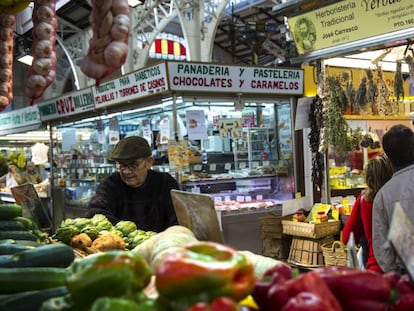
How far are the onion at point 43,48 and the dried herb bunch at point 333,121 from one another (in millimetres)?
2952

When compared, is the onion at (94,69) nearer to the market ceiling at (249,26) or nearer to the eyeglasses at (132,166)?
the eyeglasses at (132,166)

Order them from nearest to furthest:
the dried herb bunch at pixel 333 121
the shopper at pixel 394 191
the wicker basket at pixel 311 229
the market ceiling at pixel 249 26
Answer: the shopper at pixel 394 191 → the dried herb bunch at pixel 333 121 → the wicker basket at pixel 311 229 → the market ceiling at pixel 249 26

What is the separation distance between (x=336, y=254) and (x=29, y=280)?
173 inches

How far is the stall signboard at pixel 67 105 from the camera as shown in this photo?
885cm

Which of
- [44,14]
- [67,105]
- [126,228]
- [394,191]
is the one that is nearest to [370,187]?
[394,191]

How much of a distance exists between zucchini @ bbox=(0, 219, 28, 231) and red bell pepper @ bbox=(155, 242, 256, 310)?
5.29 ft

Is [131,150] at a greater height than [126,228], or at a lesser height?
greater

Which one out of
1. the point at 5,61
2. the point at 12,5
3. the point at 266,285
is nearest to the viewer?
the point at 266,285

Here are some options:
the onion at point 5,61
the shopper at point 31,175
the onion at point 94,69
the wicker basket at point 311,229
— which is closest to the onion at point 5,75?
the onion at point 5,61

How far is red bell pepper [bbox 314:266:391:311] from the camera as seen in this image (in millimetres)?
1173

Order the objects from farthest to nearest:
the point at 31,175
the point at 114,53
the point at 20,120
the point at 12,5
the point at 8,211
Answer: the point at 31,175, the point at 20,120, the point at 12,5, the point at 114,53, the point at 8,211

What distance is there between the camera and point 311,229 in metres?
5.77

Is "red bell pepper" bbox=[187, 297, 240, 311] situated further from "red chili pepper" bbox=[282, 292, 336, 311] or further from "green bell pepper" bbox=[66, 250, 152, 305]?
"green bell pepper" bbox=[66, 250, 152, 305]

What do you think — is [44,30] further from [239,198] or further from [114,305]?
[239,198]
